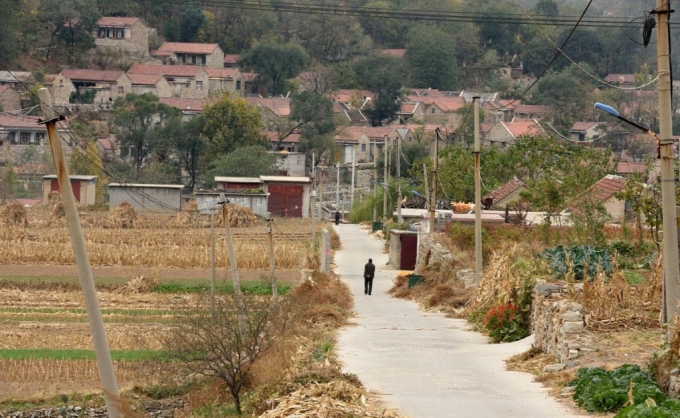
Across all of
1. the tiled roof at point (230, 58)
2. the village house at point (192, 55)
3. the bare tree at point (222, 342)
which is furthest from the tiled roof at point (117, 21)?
the bare tree at point (222, 342)

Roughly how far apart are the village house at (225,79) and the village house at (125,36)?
10.8 metres

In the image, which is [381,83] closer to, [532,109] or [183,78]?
[532,109]

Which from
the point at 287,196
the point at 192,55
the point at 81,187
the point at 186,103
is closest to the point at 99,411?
the point at 287,196

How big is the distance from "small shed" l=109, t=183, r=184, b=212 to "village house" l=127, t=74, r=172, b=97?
154 ft

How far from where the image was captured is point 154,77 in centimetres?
12750

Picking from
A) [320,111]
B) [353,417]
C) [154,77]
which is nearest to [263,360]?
[353,417]

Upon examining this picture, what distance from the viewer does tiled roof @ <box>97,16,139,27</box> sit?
148625 mm

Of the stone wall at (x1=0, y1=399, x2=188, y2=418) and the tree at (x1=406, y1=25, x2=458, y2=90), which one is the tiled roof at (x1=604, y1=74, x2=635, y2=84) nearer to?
the tree at (x1=406, y1=25, x2=458, y2=90)

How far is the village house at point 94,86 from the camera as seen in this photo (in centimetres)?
12281

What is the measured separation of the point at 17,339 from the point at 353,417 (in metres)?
15.5

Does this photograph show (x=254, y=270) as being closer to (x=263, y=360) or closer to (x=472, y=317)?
(x=472, y=317)

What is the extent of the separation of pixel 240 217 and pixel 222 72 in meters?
68.0

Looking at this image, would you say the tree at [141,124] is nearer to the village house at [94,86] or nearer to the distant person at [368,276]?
the village house at [94,86]

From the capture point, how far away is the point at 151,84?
126 m
